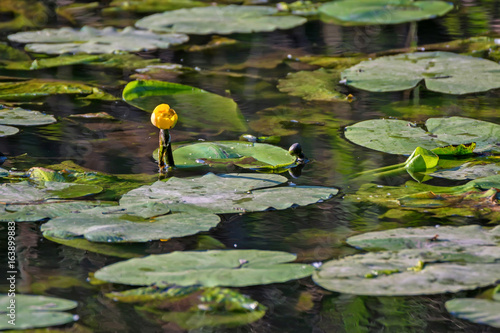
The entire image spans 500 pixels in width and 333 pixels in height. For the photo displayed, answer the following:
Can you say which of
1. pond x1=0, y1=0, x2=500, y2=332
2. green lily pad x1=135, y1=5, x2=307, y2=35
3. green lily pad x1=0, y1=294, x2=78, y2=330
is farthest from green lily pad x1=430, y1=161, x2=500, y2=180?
green lily pad x1=135, y1=5, x2=307, y2=35

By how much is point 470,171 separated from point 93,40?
2.47 m

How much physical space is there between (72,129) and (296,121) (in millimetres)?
824

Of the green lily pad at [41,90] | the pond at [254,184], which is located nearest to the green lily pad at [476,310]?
the pond at [254,184]

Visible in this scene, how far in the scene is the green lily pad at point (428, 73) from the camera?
103 inches

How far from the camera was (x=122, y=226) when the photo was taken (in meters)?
1.49

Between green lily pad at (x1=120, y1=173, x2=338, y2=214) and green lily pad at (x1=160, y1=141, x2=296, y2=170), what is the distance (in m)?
0.17

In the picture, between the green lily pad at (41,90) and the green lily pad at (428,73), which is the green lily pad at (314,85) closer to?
the green lily pad at (428,73)

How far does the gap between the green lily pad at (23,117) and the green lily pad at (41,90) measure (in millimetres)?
295

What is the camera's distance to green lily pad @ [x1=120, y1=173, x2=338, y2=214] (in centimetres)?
161

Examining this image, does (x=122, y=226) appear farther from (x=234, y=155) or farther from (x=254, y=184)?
(x=234, y=155)

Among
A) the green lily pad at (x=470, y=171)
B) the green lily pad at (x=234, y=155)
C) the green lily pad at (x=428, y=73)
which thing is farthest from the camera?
the green lily pad at (x=428, y=73)

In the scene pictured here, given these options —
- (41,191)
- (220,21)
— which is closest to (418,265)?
(41,191)

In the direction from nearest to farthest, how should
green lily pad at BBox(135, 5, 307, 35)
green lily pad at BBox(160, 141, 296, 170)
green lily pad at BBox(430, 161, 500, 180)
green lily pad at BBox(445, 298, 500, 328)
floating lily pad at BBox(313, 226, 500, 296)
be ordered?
green lily pad at BBox(445, 298, 500, 328), floating lily pad at BBox(313, 226, 500, 296), green lily pad at BBox(430, 161, 500, 180), green lily pad at BBox(160, 141, 296, 170), green lily pad at BBox(135, 5, 307, 35)

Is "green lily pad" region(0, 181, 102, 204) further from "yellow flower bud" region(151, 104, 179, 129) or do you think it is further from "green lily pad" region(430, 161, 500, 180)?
"green lily pad" region(430, 161, 500, 180)
